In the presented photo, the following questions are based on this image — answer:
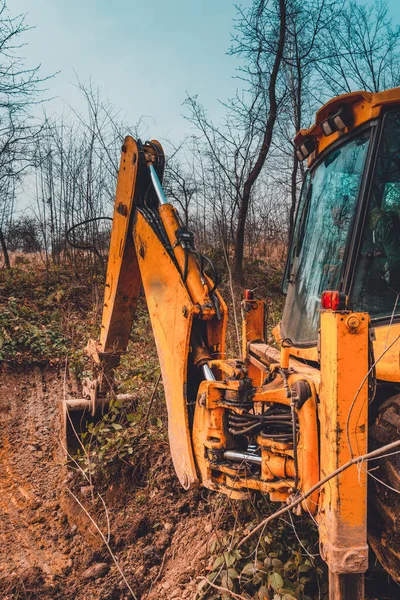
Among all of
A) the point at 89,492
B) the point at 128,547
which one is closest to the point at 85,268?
the point at 89,492

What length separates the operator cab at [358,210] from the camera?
94.1 inches

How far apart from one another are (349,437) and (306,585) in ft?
4.14

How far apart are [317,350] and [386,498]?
0.68 meters

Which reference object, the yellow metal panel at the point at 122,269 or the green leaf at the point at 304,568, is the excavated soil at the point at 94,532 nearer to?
the green leaf at the point at 304,568

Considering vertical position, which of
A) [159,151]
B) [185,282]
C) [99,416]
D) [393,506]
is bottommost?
[99,416]

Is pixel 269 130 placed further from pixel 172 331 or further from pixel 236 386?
pixel 236 386

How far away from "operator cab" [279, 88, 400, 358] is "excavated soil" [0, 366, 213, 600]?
169 cm

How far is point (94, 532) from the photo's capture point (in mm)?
3838

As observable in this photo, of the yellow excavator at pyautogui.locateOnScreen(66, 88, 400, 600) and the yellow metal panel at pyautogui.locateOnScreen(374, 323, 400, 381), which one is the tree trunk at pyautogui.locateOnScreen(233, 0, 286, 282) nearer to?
the yellow excavator at pyautogui.locateOnScreen(66, 88, 400, 600)

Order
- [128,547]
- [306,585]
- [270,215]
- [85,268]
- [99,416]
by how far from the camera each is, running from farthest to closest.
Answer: [270,215] < [85,268] < [99,416] < [128,547] < [306,585]

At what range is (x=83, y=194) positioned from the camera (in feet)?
44.0

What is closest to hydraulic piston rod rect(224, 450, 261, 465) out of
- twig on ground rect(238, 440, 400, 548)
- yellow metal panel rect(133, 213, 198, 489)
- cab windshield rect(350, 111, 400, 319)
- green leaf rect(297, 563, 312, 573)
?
yellow metal panel rect(133, 213, 198, 489)

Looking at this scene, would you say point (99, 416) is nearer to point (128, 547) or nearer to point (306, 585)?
point (128, 547)

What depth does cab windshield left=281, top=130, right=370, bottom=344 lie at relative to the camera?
258 centimetres
